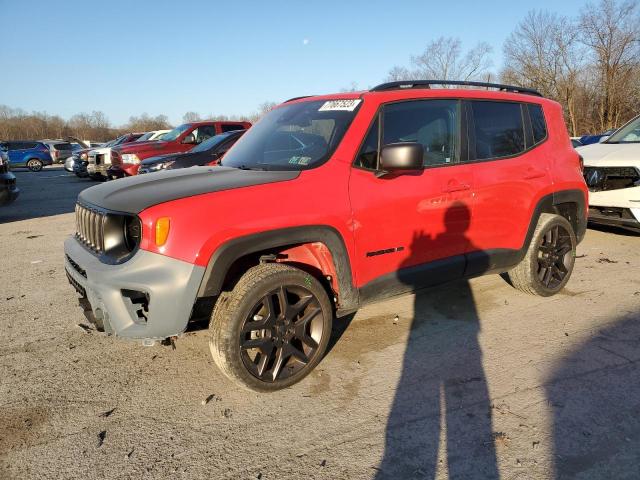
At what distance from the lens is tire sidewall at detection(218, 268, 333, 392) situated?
2.71 meters

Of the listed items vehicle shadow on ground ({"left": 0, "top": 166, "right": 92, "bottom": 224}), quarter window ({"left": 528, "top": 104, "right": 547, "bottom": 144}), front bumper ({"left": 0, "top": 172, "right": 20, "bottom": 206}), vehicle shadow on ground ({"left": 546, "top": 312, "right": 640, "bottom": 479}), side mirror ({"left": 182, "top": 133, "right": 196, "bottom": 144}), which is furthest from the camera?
side mirror ({"left": 182, "top": 133, "right": 196, "bottom": 144})

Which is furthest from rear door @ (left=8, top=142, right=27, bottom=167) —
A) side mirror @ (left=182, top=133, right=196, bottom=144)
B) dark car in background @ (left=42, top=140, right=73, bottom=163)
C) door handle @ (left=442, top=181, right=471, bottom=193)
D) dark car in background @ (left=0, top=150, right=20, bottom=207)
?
door handle @ (left=442, top=181, right=471, bottom=193)

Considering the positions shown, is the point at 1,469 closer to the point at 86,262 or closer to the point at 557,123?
the point at 86,262

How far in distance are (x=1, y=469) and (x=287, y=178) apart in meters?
2.19

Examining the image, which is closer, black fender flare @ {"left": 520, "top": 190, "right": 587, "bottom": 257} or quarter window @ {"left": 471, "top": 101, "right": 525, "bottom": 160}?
quarter window @ {"left": 471, "top": 101, "right": 525, "bottom": 160}

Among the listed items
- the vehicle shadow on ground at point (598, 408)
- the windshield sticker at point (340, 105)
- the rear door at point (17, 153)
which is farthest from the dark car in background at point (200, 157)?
the rear door at point (17, 153)

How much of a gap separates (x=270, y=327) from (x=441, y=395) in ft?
3.78

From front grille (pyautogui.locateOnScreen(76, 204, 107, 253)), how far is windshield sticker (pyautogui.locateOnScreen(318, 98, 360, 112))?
1.79 m

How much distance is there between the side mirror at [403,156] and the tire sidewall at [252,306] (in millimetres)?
911

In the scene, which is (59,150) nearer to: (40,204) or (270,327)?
(40,204)

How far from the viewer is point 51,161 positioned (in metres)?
29.8

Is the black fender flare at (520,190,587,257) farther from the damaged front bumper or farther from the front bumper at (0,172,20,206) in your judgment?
the front bumper at (0,172,20,206)

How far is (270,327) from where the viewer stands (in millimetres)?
2869

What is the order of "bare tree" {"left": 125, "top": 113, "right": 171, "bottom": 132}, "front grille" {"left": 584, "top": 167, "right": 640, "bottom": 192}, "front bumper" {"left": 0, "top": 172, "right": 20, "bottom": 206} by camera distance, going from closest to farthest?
"front grille" {"left": 584, "top": 167, "right": 640, "bottom": 192} < "front bumper" {"left": 0, "top": 172, "right": 20, "bottom": 206} < "bare tree" {"left": 125, "top": 113, "right": 171, "bottom": 132}
